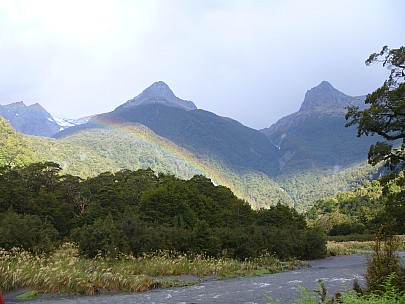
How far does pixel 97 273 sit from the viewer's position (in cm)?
1548

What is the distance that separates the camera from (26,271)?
14.6m

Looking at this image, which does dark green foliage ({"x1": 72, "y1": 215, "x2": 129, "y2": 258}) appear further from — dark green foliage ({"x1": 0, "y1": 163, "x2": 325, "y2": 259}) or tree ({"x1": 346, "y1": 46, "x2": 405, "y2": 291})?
tree ({"x1": 346, "y1": 46, "x2": 405, "y2": 291})

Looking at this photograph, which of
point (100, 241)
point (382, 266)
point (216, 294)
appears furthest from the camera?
point (100, 241)

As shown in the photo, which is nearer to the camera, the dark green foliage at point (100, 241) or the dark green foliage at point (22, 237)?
the dark green foliage at point (22, 237)

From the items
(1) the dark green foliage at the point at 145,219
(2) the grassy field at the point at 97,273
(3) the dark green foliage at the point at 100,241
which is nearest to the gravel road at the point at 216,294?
(2) the grassy field at the point at 97,273

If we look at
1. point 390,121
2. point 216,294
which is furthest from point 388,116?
point 216,294

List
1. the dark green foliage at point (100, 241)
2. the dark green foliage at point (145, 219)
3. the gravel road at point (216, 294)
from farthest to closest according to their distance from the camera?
the dark green foliage at point (145, 219), the dark green foliage at point (100, 241), the gravel road at point (216, 294)

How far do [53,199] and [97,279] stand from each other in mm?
22264

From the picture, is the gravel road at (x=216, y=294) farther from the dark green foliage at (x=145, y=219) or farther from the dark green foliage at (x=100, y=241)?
the dark green foliage at (x=145, y=219)

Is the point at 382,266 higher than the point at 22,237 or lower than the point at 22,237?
higher

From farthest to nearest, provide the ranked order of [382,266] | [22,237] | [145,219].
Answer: [145,219] → [22,237] → [382,266]

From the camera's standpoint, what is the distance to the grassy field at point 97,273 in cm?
1423

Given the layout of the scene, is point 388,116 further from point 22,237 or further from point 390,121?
point 22,237

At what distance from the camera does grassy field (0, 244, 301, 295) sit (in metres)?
14.2
